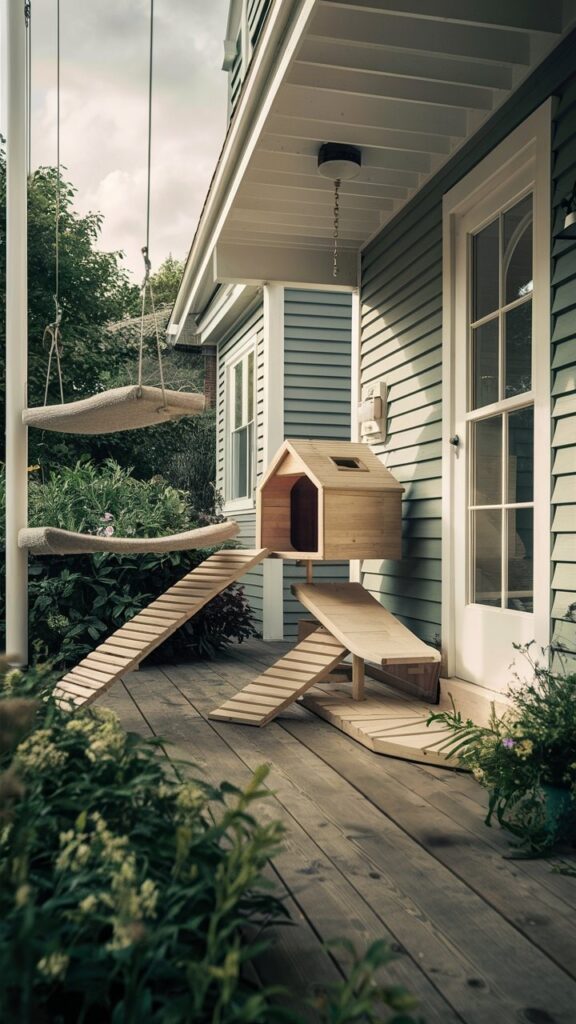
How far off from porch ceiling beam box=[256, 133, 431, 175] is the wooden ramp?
217 centimetres

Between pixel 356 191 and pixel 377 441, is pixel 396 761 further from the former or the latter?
pixel 356 191

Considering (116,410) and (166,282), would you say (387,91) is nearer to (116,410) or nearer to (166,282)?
(116,410)

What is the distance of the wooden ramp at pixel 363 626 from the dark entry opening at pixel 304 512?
66cm

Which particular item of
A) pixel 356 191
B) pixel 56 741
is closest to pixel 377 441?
pixel 356 191

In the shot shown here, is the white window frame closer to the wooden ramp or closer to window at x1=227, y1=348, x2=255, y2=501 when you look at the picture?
window at x1=227, y1=348, x2=255, y2=501

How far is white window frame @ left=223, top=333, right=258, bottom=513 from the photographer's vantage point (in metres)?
7.56

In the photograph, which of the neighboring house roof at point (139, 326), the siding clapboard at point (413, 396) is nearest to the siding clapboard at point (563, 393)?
the siding clapboard at point (413, 396)

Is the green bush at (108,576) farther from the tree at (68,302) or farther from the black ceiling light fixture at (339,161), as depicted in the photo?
the tree at (68,302)

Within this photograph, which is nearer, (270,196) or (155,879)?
(155,879)

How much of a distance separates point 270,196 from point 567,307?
208 centimetres


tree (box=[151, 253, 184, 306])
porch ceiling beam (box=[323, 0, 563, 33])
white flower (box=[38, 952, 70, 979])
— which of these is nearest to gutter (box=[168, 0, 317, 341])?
porch ceiling beam (box=[323, 0, 563, 33])

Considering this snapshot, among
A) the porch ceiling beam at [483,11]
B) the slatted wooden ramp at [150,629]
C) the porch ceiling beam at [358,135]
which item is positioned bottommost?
the slatted wooden ramp at [150,629]

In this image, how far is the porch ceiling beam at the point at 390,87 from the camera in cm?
335

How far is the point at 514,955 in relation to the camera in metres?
1.64
